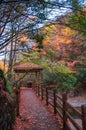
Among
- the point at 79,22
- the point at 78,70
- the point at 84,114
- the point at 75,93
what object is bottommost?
the point at 75,93

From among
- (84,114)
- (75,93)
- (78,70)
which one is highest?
(84,114)

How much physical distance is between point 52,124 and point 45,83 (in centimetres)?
1827

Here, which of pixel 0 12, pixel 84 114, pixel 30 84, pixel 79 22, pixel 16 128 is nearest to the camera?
pixel 84 114

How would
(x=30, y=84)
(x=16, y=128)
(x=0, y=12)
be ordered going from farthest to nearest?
(x=30, y=84) → (x=16, y=128) → (x=0, y=12)

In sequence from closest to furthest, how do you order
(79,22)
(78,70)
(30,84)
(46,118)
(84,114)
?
(84,114), (79,22), (46,118), (78,70), (30,84)

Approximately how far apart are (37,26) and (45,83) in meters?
19.6

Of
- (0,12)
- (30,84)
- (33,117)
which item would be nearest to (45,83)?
(30,84)

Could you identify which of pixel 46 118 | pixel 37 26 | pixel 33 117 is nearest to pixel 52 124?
pixel 46 118

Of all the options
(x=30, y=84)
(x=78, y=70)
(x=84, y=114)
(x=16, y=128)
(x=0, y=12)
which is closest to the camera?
(x=84, y=114)

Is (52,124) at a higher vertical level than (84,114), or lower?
lower

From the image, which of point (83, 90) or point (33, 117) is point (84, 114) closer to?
point (33, 117)

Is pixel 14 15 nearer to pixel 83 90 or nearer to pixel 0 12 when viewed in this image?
pixel 0 12

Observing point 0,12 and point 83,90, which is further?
point 83,90

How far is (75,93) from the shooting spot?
2672 cm
